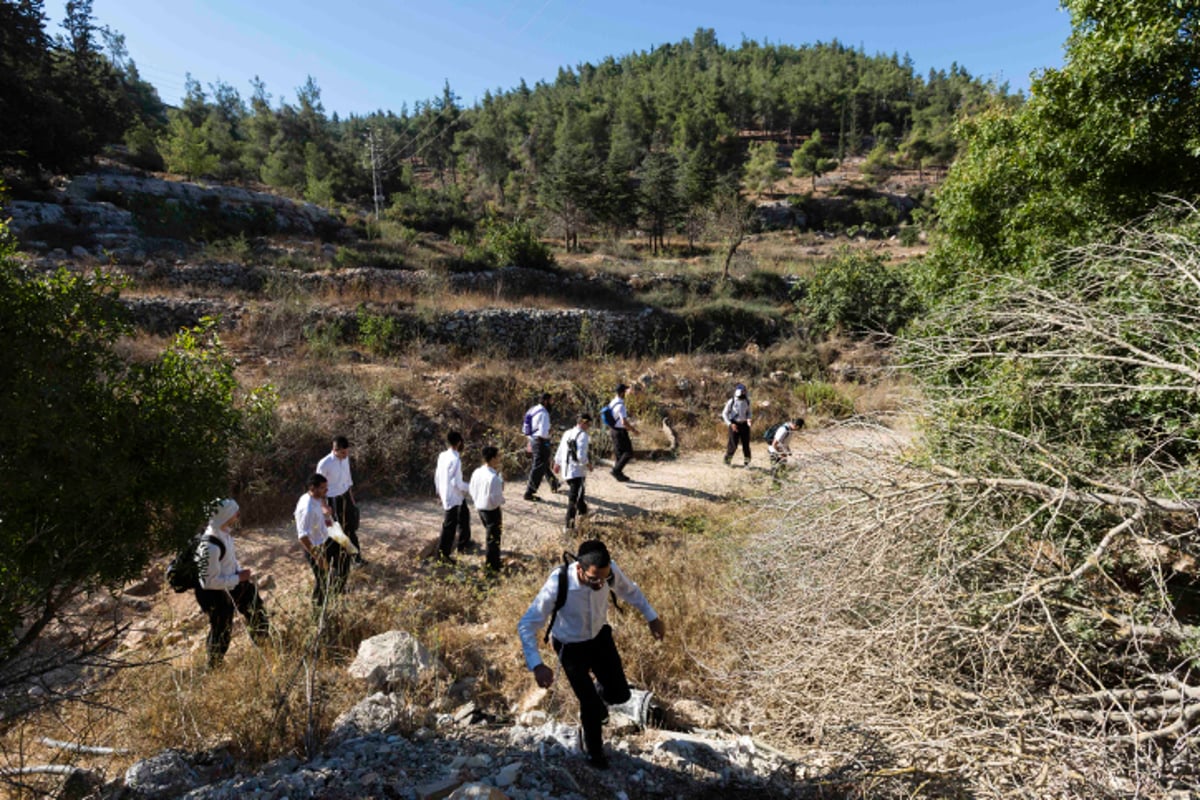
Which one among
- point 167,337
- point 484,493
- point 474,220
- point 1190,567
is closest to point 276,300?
point 167,337


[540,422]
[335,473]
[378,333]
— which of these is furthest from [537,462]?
[378,333]

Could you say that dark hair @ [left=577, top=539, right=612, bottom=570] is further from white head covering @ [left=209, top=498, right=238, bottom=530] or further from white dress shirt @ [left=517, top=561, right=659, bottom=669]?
white head covering @ [left=209, top=498, right=238, bottom=530]

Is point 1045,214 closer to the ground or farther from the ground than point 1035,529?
farther from the ground

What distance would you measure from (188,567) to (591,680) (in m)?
2.60

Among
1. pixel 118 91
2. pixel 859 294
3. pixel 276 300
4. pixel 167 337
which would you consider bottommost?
pixel 167 337

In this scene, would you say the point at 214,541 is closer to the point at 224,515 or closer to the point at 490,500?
the point at 224,515

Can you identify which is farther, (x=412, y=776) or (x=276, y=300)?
(x=276, y=300)

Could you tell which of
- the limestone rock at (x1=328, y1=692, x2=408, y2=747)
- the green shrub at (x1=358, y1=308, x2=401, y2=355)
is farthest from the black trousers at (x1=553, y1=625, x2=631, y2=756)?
the green shrub at (x1=358, y1=308, x2=401, y2=355)

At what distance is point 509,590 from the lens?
17.8 feet

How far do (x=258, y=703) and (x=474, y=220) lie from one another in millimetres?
27994

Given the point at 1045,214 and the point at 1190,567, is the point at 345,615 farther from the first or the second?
the point at 1045,214

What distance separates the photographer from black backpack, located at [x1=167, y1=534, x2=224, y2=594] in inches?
127

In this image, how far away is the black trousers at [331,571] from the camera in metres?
4.72

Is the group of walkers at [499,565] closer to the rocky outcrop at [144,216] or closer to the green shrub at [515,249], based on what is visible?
the rocky outcrop at [144,216]
